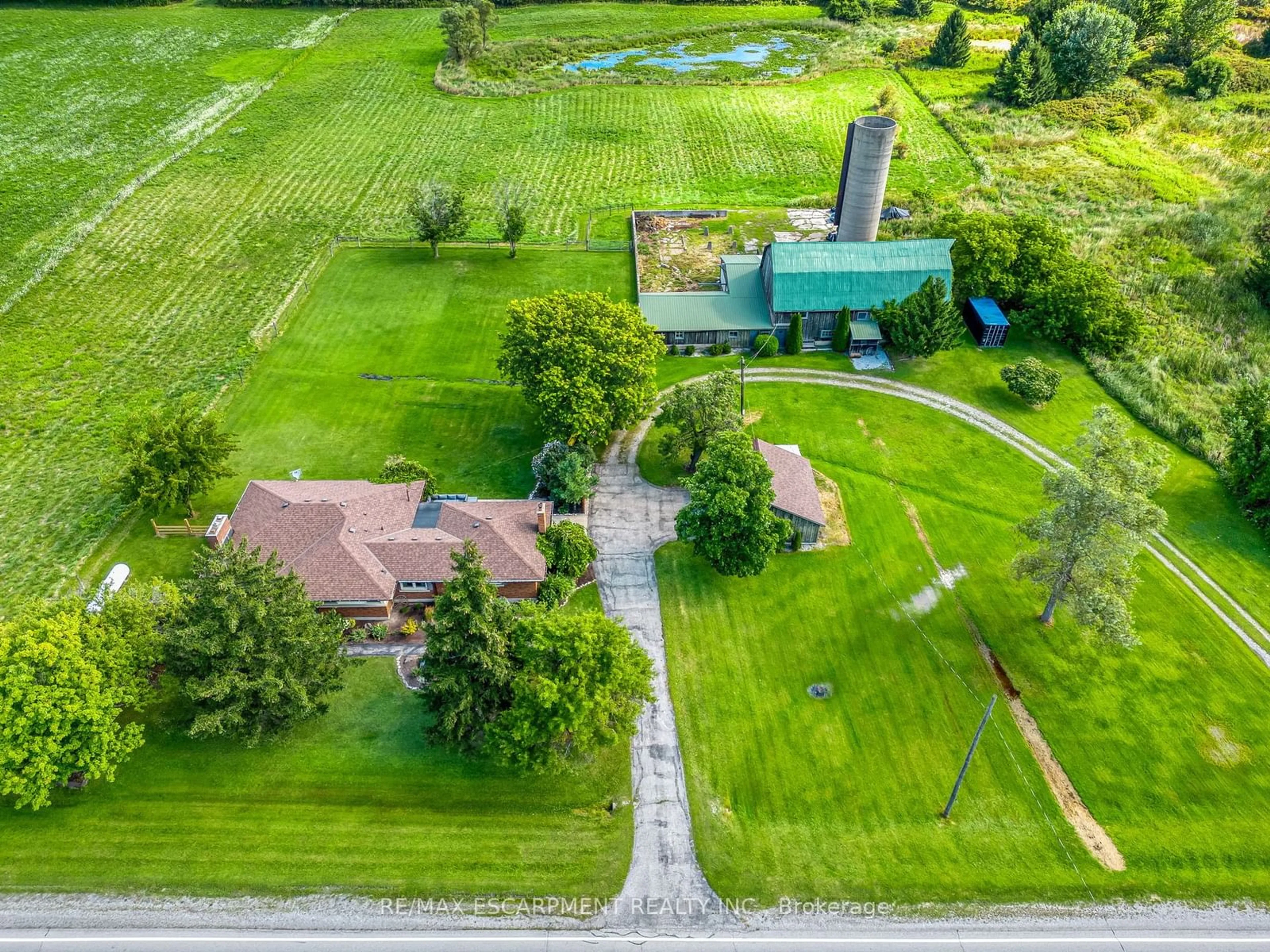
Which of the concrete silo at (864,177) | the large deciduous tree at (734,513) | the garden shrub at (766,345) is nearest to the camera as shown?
the large deciduous tree at (734,513)

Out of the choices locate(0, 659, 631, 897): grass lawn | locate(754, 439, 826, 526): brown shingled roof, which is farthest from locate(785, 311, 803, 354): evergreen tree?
locate(0, 659, 631, 897): grass lawn

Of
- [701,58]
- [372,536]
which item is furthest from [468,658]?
[701,58]

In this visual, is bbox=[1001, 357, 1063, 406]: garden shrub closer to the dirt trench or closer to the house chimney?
the dirt trench

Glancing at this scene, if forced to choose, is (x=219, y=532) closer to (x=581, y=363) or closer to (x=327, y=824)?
(x=327, y=824)

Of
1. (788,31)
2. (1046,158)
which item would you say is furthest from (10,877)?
(788,31)

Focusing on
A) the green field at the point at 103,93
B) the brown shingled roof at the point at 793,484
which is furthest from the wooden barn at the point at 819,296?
the green field at the point at 103,93

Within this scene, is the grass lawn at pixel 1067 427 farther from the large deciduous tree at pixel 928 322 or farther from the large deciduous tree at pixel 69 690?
the large deciduous tree at pixel 69 690

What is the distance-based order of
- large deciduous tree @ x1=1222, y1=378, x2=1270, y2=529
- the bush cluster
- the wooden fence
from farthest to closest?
the bush cluster
large deciduous tree @ x1=1222, y1=378, x2=1270, y2=529
the wooden fence

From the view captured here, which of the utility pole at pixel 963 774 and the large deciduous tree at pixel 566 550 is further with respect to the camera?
the large deciduous tree at pixel 566 550

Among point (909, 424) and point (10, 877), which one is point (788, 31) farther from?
point (10, 877)
